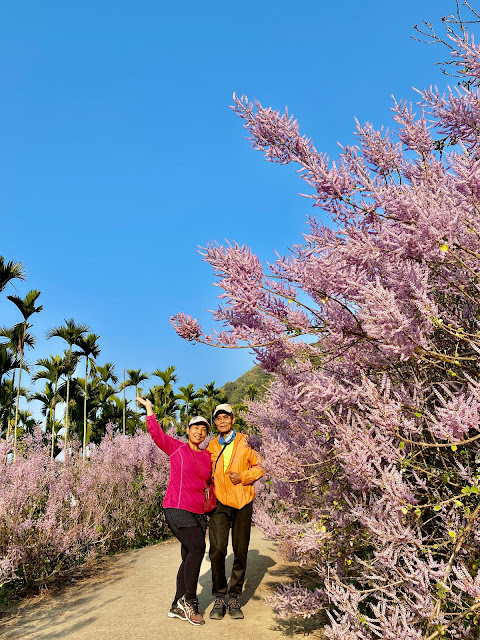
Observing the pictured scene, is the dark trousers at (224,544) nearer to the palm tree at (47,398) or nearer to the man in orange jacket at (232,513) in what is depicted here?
the man in orange jacket at (232,513)

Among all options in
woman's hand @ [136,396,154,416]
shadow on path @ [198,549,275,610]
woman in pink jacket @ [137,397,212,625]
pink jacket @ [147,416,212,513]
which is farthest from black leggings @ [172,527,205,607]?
woman's hand @ [136,396,154,416]

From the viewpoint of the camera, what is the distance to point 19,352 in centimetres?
2302

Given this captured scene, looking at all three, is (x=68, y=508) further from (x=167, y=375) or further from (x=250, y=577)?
(x=167, y=375)

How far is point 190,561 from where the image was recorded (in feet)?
14.8

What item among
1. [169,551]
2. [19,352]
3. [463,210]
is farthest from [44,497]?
[19,352]

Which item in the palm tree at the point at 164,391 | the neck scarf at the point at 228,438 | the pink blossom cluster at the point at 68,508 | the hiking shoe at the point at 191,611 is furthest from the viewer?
the palm tree at the point at 164,391

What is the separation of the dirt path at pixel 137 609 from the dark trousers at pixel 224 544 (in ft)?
0.90

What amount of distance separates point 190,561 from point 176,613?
554 mm

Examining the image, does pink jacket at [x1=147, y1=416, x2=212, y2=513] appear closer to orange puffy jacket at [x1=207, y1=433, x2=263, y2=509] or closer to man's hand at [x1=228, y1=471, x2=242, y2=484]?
orange puffy jacket at [x1=207, y1=433, x2=263, y2=509]

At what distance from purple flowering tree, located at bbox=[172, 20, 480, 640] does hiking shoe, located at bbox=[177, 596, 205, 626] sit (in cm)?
196

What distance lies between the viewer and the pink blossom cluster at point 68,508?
555 cm

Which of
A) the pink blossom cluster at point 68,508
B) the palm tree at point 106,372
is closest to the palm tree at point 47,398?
the palm tree at point 106,372

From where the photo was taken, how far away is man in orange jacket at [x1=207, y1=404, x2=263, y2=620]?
4.67m

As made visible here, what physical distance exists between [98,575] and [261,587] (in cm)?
246
